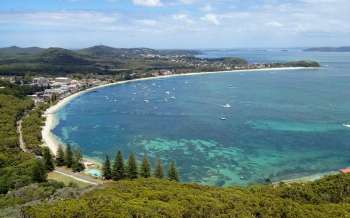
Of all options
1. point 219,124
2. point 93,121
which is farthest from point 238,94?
point 93,121

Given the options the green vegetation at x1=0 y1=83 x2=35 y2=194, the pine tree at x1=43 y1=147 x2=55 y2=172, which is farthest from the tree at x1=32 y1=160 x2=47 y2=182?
the pine tree at x1=43 y1=147 x2=55 y2=172

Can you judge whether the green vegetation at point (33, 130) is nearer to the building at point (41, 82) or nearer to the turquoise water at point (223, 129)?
the turquoise water at point (223, 129)

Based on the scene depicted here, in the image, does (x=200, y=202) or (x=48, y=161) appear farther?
(x=48, y=161)

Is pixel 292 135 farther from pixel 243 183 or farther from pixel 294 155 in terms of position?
pixel 243 183

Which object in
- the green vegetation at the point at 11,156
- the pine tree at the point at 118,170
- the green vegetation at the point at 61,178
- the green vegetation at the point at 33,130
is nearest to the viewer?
the green vegetation at the point at 11,156

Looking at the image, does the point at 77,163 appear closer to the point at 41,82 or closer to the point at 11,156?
the point at 11,156

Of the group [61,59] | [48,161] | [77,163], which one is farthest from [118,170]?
[61,59]

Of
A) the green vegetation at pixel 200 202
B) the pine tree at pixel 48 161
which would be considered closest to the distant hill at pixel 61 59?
the pine tree at pixel 48 161
